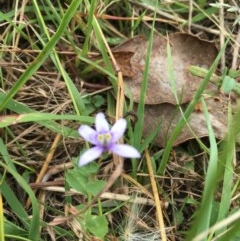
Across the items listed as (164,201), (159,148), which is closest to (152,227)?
(164,201)

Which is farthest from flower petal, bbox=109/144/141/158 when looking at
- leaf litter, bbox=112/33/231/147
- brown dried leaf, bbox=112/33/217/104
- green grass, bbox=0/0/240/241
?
brown dried leaf, bbox=112/33/217/104

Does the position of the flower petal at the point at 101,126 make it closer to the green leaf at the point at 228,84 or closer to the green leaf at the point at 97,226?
the green leaf at the point at 97,226

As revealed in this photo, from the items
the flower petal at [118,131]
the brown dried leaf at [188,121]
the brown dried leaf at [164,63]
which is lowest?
the brown dried leaf at [188,121]

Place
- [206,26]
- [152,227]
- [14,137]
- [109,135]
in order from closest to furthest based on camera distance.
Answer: [109,135] < [152,227] < [14,137] < [206,26]

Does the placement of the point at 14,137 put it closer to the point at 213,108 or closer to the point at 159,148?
the point at 159,148

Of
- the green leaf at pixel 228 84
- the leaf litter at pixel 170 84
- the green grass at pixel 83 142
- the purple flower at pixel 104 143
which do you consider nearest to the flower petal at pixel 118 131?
the purple flower at pixel 104 143

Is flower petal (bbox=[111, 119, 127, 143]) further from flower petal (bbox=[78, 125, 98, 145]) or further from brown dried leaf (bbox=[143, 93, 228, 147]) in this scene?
brown dried leaf (bbox=[143, 93, 228, 147])

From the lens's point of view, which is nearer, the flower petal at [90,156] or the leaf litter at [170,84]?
the flower petal at [90,156]
